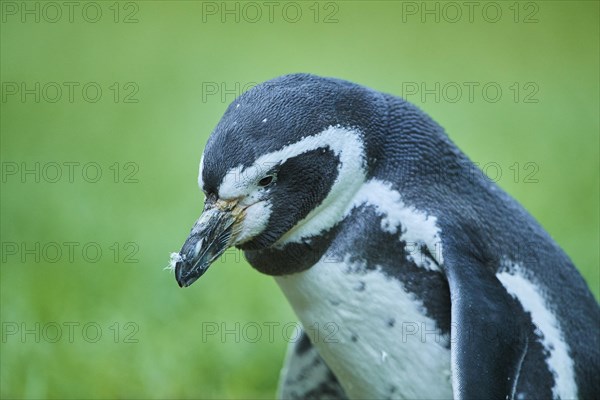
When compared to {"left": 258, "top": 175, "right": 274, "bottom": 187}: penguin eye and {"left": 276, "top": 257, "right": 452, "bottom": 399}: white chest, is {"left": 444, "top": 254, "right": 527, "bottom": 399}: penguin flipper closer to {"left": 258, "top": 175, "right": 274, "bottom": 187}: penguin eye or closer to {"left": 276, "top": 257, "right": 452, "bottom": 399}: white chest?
{"left": 276, "top": 257, "right": 452, "bottom": 399}: white chest

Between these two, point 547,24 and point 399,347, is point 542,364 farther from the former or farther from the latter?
point 547,24

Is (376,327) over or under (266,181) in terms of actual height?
under

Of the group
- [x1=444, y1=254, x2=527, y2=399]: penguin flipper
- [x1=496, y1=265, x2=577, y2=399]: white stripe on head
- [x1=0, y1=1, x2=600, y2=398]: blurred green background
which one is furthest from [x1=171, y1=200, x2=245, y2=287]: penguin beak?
[x1=0, y1=1, x2=600, y2=398]: blurred green background

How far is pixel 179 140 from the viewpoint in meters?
4.19

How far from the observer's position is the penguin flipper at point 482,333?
1637 millimetres

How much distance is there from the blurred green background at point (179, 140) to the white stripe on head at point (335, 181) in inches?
39.8

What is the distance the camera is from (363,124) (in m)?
1.73

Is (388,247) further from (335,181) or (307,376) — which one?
(307,376)

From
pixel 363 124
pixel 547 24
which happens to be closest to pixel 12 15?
pixel 547 24

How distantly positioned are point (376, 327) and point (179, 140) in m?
2.55

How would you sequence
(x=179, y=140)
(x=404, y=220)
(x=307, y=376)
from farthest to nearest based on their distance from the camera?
1. (x=179, y=140)
2. (x=307, y=376)
3. (x=404, y=220)

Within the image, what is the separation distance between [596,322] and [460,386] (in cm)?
40

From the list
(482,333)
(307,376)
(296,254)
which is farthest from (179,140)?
(482,333)

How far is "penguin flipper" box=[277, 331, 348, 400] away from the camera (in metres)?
2.12
